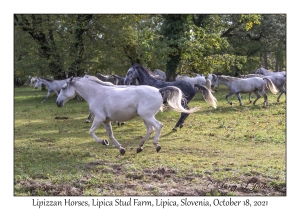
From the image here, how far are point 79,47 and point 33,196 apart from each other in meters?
17.3

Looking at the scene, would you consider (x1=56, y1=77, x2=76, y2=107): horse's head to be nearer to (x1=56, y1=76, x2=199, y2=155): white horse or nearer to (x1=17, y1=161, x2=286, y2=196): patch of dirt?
(x1=56, y1=76, x2=199, y2=155): white horse

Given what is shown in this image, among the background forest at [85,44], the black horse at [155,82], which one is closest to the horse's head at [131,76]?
the black horse at [155,82]

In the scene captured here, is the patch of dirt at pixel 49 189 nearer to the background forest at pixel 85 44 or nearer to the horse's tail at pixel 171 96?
the horse's tail at pixel 171 96

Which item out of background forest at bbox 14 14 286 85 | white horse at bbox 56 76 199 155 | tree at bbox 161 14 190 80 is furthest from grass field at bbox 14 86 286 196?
background forest at bbox 14 14 286 85

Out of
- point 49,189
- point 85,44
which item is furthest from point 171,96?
point 85,44

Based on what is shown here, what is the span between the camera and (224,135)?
11094mm

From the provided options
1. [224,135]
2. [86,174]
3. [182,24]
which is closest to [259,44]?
[182,24]

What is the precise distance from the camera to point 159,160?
7.91 m

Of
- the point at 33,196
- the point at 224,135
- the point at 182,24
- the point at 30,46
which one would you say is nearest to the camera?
the point at 33,196

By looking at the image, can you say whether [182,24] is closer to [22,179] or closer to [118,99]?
[118,99]

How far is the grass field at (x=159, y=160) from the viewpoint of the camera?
243 inches

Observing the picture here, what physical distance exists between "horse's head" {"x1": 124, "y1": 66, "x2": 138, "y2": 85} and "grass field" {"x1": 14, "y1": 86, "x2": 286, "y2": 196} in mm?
1573

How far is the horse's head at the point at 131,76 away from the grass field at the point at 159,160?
1573 millimetres

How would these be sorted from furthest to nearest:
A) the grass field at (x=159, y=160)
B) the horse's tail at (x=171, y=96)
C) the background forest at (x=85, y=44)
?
the background forest at (x=85, y=44)
the horse's tail at (x=171, y=96)
the grass field at (x=159, y=160)
